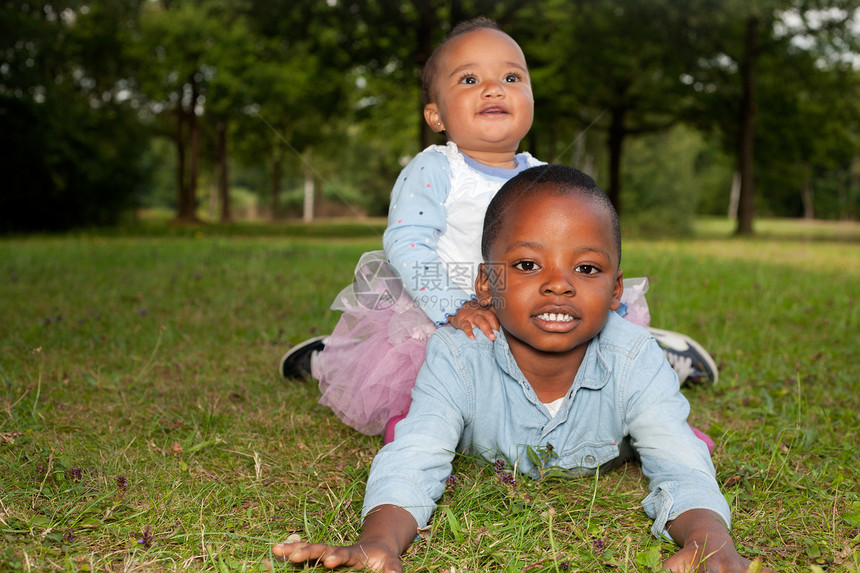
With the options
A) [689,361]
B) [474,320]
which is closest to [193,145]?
[689,361]

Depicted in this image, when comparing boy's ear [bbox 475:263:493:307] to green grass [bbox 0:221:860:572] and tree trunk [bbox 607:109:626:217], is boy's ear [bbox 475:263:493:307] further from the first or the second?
tree trunk [bbox 607:109:626:217]

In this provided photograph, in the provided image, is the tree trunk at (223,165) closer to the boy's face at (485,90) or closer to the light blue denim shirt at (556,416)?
the boy's face at (485,90)

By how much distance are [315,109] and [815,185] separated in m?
48.9

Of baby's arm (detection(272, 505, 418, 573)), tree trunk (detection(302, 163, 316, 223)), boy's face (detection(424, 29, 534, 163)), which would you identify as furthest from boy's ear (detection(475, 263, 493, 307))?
tree trunk (detection(302, 163, 316, 223))

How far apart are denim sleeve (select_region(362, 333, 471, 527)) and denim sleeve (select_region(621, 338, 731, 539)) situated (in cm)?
59

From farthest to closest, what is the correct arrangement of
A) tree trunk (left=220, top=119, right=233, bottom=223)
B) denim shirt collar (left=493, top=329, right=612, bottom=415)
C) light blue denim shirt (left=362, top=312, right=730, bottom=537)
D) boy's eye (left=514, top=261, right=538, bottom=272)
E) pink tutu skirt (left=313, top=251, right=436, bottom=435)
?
tree trunk (left=220, top=119, right=233, bottom=223) → pink tutu skirt (left=313, top=251, right=436, bottom=435) → denim shirt collar (left=493, top=329, right=612, bottom=415) → boy's eye (left=514, top=261, right=538, bottom=272) → light blue denim shirt (left=362, top=312, right=730, bottom=537)

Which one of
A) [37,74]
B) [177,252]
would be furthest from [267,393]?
[37,74]

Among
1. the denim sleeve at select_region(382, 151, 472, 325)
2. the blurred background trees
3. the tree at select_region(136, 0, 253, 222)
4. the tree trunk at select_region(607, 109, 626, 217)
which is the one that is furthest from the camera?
the tree trunk at select_region(607, 109, 626, 217)

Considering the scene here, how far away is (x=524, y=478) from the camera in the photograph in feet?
7.73

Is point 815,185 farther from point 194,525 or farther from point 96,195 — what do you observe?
point 194,525

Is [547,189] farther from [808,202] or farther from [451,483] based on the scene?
[808,202]

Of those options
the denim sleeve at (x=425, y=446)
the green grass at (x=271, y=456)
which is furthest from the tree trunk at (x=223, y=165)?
the denim sleeve at (x=425, y=446)

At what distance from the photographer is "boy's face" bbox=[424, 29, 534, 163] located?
2.83 m

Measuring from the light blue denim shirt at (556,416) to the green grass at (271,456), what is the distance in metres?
0.12
